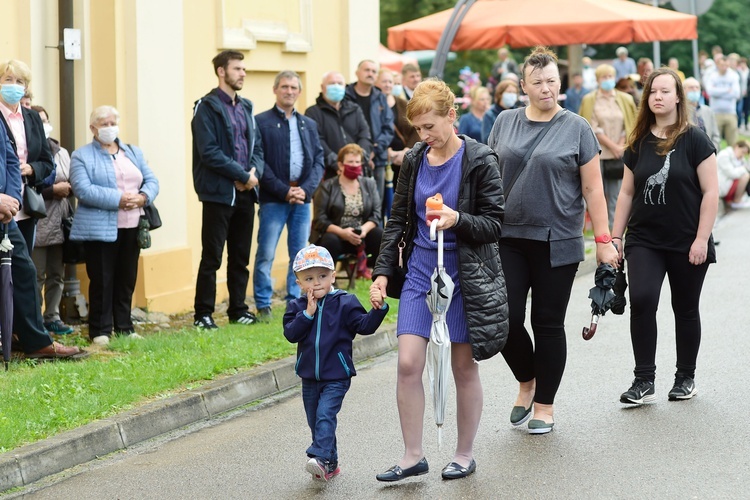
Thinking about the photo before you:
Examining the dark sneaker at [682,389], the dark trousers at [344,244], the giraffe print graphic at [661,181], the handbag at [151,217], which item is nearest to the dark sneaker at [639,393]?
the dark sneaker at [682,389]

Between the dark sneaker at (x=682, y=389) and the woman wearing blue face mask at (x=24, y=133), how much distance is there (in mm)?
4416

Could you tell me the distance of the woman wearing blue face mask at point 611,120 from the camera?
53.1ft

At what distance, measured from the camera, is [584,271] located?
14.9 metres

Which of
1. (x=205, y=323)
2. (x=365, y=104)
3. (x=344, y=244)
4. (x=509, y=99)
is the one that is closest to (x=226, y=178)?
(x=205, y=323)

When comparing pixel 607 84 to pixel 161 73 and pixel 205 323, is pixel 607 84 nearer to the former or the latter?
pixel 161 73

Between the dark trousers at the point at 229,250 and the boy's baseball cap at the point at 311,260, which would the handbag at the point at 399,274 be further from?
the dark trousers at the point at 229,250

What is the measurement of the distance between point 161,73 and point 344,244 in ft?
7.49

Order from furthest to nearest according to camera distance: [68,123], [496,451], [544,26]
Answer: [544,26] < [68,123] < [496,451]

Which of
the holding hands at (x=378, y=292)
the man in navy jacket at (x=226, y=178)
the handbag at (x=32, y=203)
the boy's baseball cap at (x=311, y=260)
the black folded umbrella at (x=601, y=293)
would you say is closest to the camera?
the holding hands at (x=378, y=292)

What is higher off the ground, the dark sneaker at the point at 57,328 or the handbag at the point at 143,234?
the handbag at the point at 143,234

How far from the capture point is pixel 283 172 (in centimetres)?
1145

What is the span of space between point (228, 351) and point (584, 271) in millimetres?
6544

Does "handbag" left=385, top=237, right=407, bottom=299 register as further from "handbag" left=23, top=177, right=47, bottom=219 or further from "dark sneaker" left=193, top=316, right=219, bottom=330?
"dark sneaker" left=193, top=316, right=219, bottom=330

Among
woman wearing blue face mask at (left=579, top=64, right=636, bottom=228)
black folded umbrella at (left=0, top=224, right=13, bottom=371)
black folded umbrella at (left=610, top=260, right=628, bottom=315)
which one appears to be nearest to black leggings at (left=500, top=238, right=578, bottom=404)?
black folded umbrella at (left=610, top=260, right=628, bottom=315)
